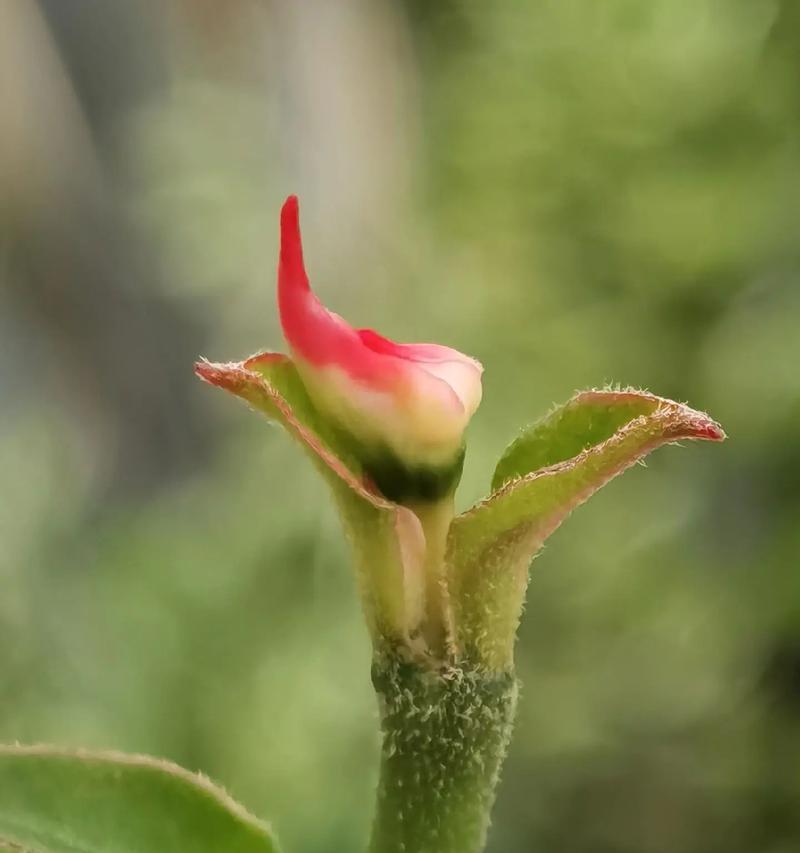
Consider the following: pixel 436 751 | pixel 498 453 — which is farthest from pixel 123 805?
pixel 498 453

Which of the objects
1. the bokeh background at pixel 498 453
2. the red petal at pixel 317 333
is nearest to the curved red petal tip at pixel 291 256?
the red petal at pixel 317 333

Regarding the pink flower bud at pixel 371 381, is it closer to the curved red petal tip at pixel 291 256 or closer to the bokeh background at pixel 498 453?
the curved red petal tip at pixel 291 256

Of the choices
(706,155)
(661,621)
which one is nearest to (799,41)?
(706,155)

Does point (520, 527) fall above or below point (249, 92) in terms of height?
below

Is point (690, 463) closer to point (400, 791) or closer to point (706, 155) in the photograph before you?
point (706, 155)

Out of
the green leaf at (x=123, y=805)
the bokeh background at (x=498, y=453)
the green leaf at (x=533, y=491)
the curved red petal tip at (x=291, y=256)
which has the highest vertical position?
the bokeh background at (x=498, y=453)

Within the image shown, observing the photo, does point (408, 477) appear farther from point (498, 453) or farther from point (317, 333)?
point (498, 453)

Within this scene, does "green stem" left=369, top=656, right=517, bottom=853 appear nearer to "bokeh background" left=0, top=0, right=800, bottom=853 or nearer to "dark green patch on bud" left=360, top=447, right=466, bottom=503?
"dark green patch on bud" left=360, top=447, right=466, bottom=503

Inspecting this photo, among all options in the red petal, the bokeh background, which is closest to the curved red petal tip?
the red petal
